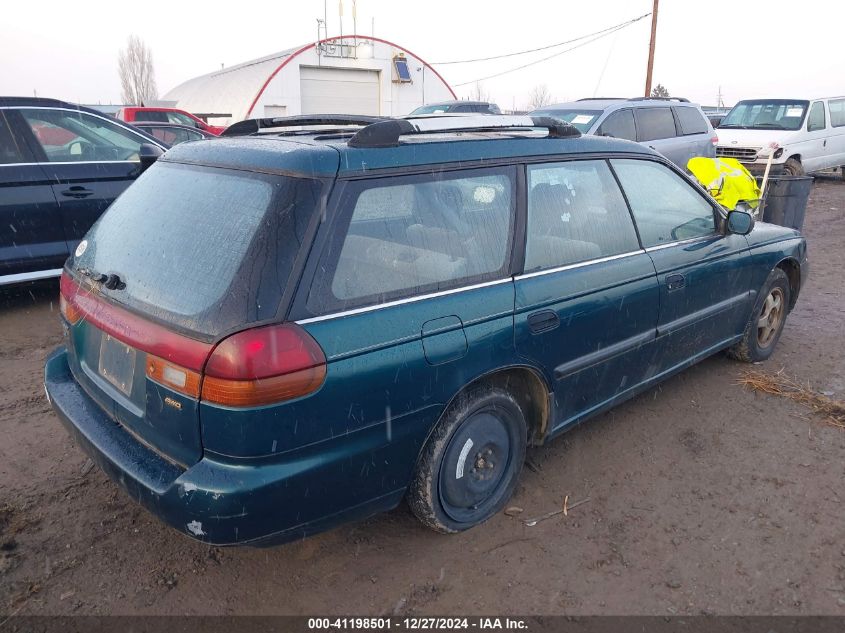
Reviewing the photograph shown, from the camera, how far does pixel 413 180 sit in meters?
2.50

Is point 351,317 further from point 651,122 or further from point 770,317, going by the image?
point 651,122

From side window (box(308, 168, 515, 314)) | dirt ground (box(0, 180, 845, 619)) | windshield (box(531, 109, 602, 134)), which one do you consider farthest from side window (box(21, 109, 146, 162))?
windshield (box(531, 109, 602, 134))

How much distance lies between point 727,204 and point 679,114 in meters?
4.03

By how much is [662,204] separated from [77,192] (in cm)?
482

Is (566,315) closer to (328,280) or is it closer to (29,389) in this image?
(328,280)

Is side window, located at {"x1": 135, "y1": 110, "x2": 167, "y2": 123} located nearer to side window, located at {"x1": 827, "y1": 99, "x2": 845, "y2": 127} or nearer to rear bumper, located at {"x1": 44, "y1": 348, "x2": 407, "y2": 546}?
rear bumper, located at {"x1": 44, "y1": 348, "x2": 407, "y2": 546}

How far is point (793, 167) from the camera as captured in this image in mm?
13102

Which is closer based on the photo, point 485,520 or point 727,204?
point 485,520

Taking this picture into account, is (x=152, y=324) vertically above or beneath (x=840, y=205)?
above

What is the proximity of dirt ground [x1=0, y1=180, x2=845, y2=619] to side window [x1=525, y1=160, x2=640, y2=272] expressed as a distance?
116 centimetres

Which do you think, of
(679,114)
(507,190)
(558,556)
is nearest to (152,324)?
(507,190)

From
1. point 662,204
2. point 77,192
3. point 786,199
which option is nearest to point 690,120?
point 786,199

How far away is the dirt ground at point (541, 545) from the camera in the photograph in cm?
245

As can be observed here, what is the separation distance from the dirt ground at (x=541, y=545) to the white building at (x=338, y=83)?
23.4m
